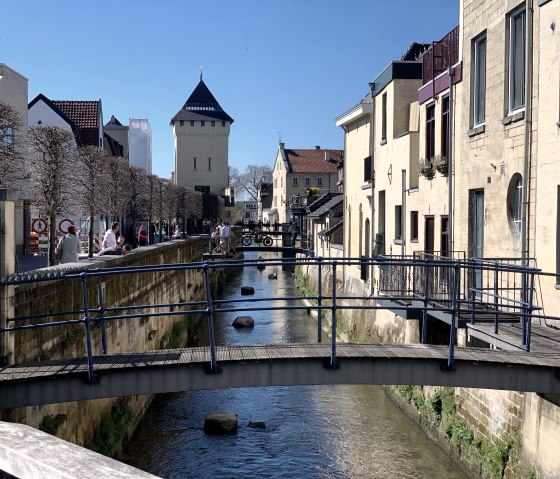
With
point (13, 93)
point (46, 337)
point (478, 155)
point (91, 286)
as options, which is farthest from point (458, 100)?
point (13, 93)

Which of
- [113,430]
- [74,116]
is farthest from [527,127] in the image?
[74,116]

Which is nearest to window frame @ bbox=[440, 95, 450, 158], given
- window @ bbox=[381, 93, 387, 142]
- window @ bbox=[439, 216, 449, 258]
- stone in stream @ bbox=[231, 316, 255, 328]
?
window @ bbox=[439, 216, 449, 258]

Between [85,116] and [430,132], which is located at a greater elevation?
[85,116]

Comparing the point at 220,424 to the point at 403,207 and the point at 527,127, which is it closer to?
the point at 527,127

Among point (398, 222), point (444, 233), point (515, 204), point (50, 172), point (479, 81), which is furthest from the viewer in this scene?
point (398, 222)

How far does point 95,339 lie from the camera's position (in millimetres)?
13320

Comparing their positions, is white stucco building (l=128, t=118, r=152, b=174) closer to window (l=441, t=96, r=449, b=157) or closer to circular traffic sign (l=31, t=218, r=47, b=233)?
circular traffic sign (l=31, t=218, r=47, b=233)

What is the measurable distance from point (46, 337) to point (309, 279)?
27609 mm

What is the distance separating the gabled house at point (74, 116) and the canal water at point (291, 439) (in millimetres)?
24885

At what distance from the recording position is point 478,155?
47.0ft

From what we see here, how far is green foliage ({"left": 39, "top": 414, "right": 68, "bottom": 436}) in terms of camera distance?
9.88 meters

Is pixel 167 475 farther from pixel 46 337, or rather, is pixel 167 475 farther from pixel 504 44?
pixel 504 44

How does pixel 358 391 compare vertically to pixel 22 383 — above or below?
below

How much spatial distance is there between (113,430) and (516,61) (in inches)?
344
